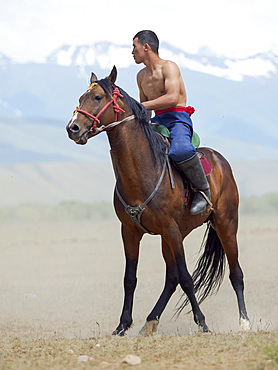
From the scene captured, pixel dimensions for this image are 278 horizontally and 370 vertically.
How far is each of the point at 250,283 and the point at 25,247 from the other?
376 inches

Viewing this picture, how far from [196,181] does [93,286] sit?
6178 millimetres

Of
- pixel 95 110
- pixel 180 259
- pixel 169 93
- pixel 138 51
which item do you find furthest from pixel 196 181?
pixel 138 51

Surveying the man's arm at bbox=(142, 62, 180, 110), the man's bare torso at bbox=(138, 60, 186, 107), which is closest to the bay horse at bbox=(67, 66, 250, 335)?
the man's arm at bbox=(142, 62, 180, 110)

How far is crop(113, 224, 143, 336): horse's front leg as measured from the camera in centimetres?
686

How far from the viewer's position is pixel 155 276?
1376cm

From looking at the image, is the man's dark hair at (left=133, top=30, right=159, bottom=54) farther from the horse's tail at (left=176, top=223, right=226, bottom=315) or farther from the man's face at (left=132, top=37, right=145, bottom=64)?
the horse's tail at (left=176, top=223, right=226, bottom=315)

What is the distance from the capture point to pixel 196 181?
6.91 m

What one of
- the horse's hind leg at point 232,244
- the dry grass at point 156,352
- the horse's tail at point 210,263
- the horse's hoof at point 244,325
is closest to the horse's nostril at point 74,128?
the dry grass at point 156,352

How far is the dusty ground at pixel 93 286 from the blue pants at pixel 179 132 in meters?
1.83

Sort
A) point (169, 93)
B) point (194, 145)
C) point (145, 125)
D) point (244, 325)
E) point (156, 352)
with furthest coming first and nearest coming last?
point (244, 325) < point (194, 145) < point (169, 93) < point (145, 125) < point (156, 352)

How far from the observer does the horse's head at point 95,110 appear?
6.01 metres

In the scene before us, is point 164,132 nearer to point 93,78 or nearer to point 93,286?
point 93,78

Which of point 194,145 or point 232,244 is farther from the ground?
point 194,145

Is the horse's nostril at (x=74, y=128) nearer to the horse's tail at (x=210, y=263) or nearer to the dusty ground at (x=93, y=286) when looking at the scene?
the dusty ground at (x=93, y=286)
